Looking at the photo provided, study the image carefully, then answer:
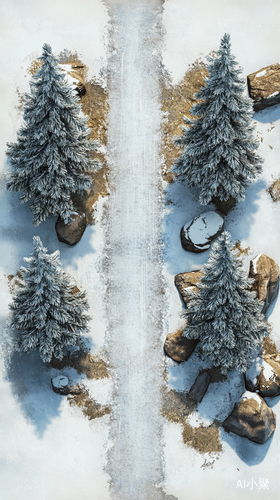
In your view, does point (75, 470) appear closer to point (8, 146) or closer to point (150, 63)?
point (8, 146)

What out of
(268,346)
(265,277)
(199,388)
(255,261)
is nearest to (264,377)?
(268,346)

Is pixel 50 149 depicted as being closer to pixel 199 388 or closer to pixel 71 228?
pixel 71 228

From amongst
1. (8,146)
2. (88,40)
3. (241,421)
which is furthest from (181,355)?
(88,40)

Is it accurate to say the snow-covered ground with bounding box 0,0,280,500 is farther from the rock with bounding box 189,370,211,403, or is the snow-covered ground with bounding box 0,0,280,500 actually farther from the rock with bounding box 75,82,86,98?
the rock with bounding box 75,82,86,98

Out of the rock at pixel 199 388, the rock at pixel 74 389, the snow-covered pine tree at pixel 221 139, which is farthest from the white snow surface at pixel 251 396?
the snow-covered pine tree at pixel 221 139

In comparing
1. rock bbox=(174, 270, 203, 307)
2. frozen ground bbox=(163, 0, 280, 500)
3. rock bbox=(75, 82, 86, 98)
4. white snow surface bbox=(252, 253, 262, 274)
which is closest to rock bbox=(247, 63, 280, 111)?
frozen ground bbox=(163, 0, 280, 500)

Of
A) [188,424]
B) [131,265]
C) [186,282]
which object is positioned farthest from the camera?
[131,265]
